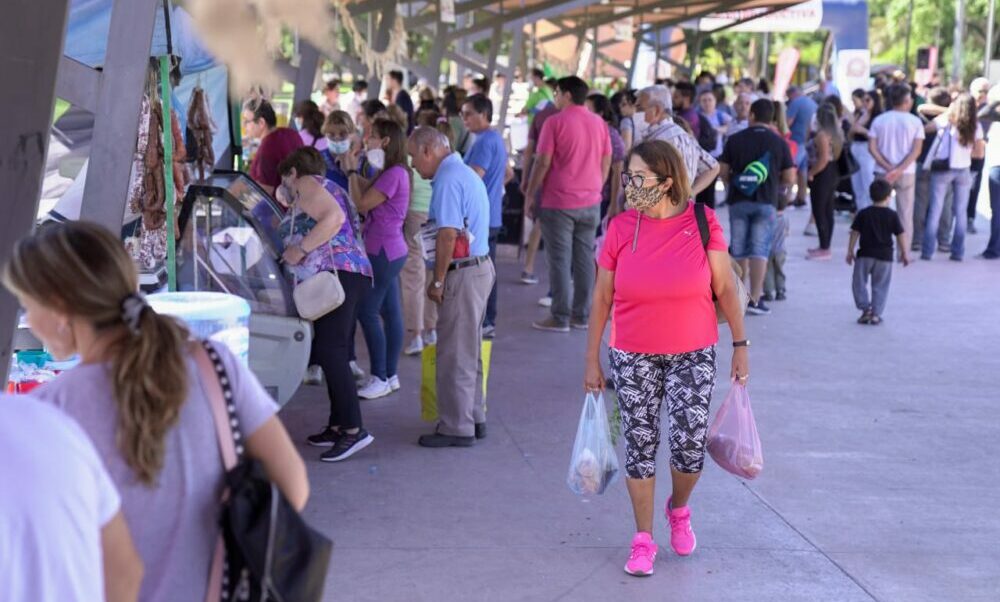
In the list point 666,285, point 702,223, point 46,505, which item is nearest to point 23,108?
point 46,505

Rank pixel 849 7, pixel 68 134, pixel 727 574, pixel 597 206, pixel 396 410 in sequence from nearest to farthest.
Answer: pixel 727 574 → pixel 396 410 → pixel 68 134 → pixel 597 206 → pixel 849 7

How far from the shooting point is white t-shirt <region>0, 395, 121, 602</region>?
2.17m

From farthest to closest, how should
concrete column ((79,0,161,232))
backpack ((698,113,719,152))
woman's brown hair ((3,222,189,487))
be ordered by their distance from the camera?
1. backpack ((698,113,719,152))
2. concrete column ((79,0,161,232))
3. woman's brown hair ((3,222,189,487))

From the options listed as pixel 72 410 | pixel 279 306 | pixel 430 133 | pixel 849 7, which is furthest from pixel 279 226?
pixel 849 7

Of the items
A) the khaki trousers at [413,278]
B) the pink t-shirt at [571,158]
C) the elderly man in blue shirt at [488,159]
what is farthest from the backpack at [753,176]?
the khaki trousers at [413,278]

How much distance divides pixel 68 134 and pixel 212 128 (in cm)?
90

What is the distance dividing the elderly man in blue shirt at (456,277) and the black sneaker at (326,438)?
474 millimetres

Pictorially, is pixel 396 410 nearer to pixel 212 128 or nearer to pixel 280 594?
pixel 212 128

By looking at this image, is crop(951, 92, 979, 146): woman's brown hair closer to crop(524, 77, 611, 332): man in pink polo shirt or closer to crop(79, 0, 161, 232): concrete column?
crop(524, 77, 611, 332): man in pink polo shirt

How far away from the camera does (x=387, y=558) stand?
539 centimetres

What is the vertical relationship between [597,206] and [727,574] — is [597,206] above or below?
above

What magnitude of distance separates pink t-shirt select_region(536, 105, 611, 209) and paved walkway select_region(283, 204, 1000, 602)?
3.57 feet

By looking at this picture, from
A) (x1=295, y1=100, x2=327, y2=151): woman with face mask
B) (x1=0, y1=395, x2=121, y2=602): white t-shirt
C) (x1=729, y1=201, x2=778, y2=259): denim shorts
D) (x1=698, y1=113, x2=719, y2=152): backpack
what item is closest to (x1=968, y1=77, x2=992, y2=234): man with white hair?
(x1=698, y1=113, x2=719, y2=152): backpack

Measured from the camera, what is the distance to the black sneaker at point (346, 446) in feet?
22.3
